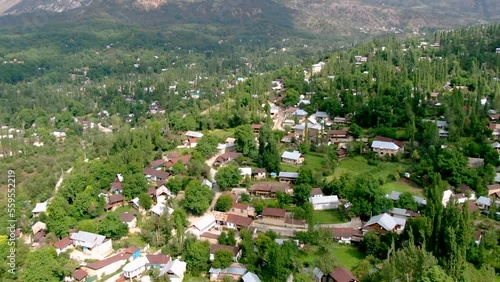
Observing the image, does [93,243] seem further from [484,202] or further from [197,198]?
[484,202]

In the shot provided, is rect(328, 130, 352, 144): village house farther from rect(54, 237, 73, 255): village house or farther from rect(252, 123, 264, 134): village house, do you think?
rect(54, 237, 73, 255): village house

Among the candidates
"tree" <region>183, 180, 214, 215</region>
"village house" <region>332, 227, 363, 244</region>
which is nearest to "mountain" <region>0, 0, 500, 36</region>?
"tree" <region>183, 180, 214, 215</region>

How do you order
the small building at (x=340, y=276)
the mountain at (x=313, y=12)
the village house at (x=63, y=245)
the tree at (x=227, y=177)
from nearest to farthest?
the small building at (x=340, y=276), the village house at (x=63, y=245), the tree at (x=227, y=177), the mountain at (x=313, y=12)

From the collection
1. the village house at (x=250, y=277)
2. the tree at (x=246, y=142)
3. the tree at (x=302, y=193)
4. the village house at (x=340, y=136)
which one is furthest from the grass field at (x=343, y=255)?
the village house at (x=340, y=136)

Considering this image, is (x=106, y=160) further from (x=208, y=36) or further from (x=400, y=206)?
(x=208, y=36)

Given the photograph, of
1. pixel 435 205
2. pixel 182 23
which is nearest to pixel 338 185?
pixel 435 205

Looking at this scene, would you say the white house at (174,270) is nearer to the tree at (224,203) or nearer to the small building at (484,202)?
the tree at (224,203)
